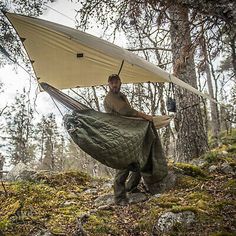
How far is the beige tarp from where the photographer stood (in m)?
3.26

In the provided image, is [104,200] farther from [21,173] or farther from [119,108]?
[21,173]

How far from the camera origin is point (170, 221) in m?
2.95

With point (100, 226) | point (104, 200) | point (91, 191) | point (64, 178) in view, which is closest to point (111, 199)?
point (104, 200)

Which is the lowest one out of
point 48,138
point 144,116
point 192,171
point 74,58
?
point 192,171

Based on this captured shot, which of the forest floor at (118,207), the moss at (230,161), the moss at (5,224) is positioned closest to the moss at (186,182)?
the forest floor at (118,207)

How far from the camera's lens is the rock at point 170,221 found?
288 cm

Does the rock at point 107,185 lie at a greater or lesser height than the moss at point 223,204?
greater

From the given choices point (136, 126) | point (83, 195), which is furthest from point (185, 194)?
point (83, 195)

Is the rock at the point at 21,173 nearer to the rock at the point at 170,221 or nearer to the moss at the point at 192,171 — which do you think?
the moss at the point at 192,171

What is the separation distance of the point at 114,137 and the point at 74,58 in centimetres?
140

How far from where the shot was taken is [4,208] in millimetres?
3932

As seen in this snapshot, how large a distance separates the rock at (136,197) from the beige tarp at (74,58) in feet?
4.87

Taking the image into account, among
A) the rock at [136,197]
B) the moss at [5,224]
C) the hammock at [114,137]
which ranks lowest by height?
the moss at [5,224]

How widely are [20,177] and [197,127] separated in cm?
314
